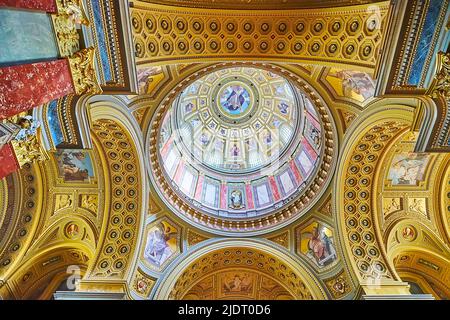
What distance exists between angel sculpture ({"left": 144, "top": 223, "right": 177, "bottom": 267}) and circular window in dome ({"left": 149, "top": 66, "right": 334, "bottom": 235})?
109 centimetres

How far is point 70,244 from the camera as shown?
10812 millimetres

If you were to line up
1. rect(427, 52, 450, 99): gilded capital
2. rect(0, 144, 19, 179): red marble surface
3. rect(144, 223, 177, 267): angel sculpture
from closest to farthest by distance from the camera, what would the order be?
1. rect(0, 144, 19, 179): red marble surface
2. rect(427, 52, 450, 99): gilded capital
3. rect(144, 223, 177, 267): angel sculpture

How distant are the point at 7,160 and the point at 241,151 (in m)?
15.3

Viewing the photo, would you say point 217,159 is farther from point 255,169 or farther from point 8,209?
point 8,209

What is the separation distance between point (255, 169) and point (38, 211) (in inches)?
435

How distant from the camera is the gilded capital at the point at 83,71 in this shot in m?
4.86

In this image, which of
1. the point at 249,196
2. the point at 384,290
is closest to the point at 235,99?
the point at 249,196

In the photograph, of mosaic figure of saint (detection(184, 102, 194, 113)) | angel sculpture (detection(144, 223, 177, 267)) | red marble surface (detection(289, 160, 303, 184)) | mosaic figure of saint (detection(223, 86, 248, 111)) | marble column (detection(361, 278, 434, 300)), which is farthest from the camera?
mosaic figure of saint (detection(223, 86, 248, 111))

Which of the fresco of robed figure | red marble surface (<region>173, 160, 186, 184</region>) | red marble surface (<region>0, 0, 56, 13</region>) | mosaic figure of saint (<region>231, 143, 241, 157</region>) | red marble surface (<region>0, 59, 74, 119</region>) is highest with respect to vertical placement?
mosaic figure of saint (<region>231, 143, 241, 157</region>)

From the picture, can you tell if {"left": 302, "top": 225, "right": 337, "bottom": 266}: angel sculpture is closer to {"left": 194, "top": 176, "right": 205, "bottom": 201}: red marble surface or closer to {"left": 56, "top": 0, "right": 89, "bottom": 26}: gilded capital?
{"left": 194, "top": 176, "right": 205, "bottom": 201}: red marble surface

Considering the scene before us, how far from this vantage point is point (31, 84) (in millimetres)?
4066

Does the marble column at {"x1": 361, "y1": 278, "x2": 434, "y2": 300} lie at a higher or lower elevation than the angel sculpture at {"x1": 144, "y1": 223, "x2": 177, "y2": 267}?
lower

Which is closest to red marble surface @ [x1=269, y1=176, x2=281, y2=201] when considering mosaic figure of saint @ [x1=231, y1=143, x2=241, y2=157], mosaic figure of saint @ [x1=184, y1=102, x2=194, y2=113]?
mosaic figure of saint @ [x1=231, y1=143, x2=241, y2=157]

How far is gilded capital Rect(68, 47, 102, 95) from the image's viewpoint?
192 inches
